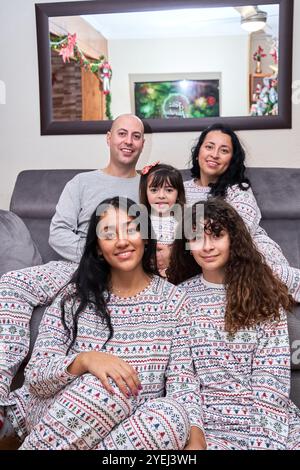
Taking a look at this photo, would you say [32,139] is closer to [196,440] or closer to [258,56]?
[258,56]

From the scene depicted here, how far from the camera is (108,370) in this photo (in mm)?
1385

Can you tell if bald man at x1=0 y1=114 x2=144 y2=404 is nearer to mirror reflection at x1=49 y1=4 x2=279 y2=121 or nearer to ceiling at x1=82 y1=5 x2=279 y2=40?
mirror reflection at x1=49 y1=4 x2=279 y2=121

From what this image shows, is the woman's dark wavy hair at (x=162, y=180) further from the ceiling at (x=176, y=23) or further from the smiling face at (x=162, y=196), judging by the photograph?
the ceiling at (x=176, y=23)

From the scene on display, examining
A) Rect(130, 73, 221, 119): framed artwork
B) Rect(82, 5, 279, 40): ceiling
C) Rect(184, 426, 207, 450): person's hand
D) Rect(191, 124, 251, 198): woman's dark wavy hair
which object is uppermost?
Rect(82, 5, 279, 40): ceiling

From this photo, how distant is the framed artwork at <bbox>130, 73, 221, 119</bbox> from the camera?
9.73ft

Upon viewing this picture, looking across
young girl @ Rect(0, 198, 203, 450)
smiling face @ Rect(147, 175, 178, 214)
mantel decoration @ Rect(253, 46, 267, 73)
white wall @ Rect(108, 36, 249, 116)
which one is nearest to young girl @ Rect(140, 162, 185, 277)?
smiling face @ Rect(147, 175, 178, 214)

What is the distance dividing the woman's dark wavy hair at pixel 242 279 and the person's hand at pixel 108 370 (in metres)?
0.36

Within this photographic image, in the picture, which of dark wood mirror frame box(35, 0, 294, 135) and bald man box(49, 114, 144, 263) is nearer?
bald man box(49, 114, 144, 263)

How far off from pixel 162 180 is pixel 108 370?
1.11m

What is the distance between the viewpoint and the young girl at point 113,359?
1.33m

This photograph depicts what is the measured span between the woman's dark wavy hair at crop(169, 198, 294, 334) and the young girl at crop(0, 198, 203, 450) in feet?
0.49

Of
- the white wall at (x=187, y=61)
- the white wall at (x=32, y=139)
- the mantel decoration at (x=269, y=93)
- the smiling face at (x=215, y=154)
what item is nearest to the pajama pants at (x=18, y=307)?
the smiling face at (x=215, y=154)

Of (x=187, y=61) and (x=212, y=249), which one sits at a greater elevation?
(x=187, y=61)

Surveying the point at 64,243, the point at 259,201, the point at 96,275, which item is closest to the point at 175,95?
the point at 259,201
